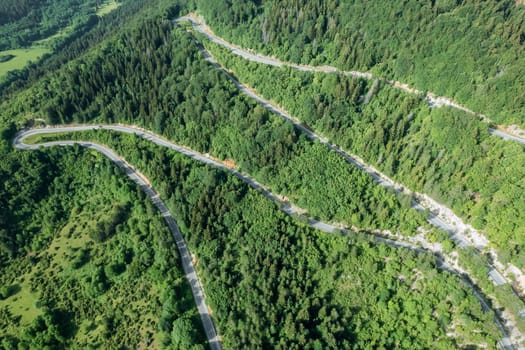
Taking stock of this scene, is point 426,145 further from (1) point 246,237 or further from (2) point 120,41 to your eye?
(2) point 120,41

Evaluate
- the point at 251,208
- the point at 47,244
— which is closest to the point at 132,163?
the point at 47,244

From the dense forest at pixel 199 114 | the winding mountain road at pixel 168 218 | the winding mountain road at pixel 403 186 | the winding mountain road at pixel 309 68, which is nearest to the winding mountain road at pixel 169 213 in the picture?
the winding mountain road at pixel 168 218

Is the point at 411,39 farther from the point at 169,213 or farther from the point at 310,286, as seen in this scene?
the point at 169,213

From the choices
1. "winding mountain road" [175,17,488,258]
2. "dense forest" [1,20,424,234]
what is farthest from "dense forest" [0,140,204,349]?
"winding mountain road" [175,17,488,258]

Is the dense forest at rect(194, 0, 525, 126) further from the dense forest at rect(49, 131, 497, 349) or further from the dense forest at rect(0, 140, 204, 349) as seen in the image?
the dense forest at rect(0, 140, 204, 349)

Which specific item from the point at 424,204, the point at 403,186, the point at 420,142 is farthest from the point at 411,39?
the point at 424,204

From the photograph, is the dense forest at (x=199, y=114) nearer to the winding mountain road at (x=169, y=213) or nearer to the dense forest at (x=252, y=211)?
the dense forest at (x=252, y=211)
